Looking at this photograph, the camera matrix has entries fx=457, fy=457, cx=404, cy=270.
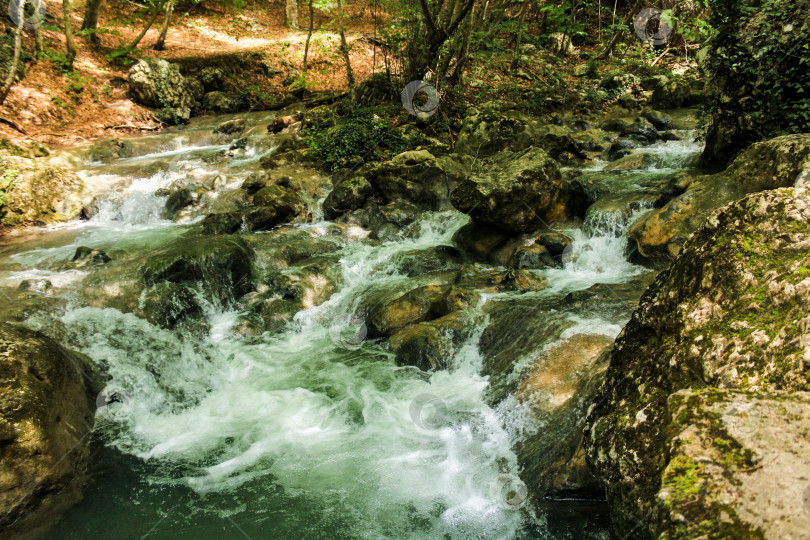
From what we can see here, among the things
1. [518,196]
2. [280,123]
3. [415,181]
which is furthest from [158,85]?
[518,196]

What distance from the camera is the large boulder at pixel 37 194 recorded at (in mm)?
8609

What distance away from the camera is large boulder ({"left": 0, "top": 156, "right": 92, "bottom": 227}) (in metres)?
8.61

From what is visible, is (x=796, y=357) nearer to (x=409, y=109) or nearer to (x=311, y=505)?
(x=311, y=505)

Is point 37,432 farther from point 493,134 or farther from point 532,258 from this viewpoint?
point 493,134

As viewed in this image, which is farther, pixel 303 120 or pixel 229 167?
pixel 303 120

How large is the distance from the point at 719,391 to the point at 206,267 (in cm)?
651

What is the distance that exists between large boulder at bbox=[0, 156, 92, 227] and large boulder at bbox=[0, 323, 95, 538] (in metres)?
5.72

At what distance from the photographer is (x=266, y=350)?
586cm

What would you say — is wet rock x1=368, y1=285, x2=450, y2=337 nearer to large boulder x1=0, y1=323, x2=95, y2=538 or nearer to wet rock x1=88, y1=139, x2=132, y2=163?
large boulder x1=0, y1=323, x2=95, y2=538

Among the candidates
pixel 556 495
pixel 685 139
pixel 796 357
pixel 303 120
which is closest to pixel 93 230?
pixel 303 120

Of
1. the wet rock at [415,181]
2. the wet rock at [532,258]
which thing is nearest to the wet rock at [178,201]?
the wet rock at [415,181]

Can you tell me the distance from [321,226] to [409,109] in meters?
5.28

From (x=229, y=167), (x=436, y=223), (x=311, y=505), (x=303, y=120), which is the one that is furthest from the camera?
(x=303, y=120)

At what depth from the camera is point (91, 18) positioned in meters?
15.7
